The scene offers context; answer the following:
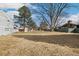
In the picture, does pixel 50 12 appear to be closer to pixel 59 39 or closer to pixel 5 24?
pixel 59 39

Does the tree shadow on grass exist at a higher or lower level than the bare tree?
lower

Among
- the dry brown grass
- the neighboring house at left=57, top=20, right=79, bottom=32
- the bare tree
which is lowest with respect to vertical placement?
the dry brown grass

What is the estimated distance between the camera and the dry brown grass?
130 inches

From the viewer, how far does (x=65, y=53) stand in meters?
3.29

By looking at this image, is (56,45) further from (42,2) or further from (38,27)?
A: (42,2)

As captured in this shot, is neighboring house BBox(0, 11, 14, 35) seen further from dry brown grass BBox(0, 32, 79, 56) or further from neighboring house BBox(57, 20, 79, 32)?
neighboring house BBox(57, 20, 79, 32)

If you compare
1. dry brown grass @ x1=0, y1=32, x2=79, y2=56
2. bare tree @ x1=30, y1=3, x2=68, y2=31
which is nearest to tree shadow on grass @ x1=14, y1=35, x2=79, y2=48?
dry brown grass @ x1=0, y1=32, x2=79, y2=56

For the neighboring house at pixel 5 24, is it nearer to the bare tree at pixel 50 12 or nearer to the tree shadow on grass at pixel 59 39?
the tree shadow on grass at pixel 59 39

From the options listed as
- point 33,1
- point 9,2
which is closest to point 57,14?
point 33,1

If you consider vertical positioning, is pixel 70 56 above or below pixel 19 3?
below

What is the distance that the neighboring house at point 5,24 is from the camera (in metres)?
3.35

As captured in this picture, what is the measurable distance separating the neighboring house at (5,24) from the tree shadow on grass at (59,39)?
0.14m

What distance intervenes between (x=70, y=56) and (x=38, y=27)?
0.47 m

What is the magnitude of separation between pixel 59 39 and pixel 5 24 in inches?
24.2
